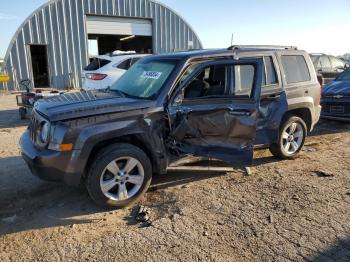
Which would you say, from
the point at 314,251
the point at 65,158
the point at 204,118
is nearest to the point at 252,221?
the point at 314,251

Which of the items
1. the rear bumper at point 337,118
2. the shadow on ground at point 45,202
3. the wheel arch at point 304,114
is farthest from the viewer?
the rear bumper at point 337,118

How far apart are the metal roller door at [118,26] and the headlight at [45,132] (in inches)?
656

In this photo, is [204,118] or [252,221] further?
[204,118]

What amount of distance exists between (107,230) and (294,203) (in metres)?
2.37

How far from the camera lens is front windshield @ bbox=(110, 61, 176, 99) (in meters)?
4.41

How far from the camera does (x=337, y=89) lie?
855 cm

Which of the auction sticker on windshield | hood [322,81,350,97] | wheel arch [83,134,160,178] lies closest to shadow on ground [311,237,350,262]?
wheel arch [83,134,160,178]

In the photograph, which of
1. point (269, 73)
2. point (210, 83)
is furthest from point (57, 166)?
point (269, 73)

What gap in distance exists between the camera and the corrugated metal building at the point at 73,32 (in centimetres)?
1728

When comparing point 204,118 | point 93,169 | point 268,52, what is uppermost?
point 268,52

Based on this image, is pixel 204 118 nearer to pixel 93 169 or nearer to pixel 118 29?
pixel 93 169

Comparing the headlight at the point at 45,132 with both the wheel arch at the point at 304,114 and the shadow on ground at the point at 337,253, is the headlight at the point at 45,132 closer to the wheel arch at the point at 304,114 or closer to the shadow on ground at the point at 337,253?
the shadow on ground at the point at 337,253

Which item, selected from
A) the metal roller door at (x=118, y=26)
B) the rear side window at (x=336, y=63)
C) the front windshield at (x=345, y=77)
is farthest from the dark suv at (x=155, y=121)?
the metal roller door at (x=118, y=26)

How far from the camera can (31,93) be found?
9078mm
